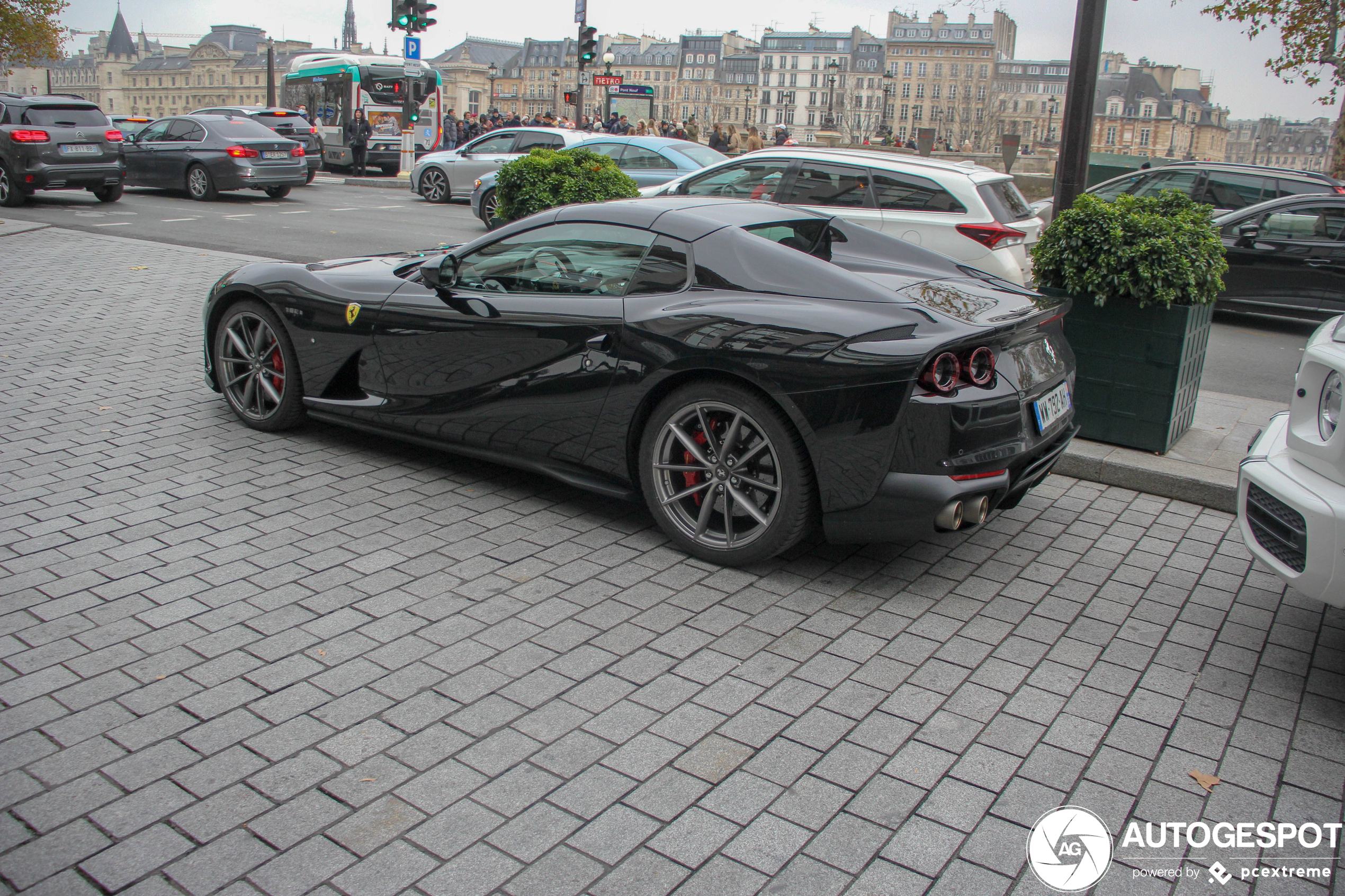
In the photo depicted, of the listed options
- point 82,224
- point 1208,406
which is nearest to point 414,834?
point 1208,406

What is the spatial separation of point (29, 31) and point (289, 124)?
8.14 m

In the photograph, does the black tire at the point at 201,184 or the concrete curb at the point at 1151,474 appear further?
the black tire at the point at 201,184

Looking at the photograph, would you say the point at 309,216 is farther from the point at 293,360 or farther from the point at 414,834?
the point at 414,834

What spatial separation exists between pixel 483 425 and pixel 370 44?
162744mm

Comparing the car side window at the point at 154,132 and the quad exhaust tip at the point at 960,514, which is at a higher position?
the car side window at the point at 154,132

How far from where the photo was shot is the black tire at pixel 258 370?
5.34 m

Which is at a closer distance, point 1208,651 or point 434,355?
point 1208,651

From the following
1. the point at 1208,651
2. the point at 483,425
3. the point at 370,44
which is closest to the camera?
the point at 1208,651

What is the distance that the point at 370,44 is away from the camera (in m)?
150

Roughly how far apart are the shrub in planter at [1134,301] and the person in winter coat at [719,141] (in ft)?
73.3

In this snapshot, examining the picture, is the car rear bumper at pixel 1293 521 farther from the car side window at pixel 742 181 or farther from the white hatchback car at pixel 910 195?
the car side window at pixel 742 181

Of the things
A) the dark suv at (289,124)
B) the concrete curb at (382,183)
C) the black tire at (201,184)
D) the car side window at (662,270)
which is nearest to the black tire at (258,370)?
the car side window at (662,270)

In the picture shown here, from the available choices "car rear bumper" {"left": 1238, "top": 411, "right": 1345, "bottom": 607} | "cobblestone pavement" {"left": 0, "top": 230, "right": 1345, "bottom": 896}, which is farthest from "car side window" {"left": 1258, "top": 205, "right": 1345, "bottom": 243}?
"car rear bumper" {"left": 1238, "top": 411, "right": 1345, "bottom": 607}

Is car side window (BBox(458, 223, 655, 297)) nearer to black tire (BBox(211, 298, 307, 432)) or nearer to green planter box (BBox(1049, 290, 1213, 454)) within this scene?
black tire (BBox(211, 298, 307, 432))
